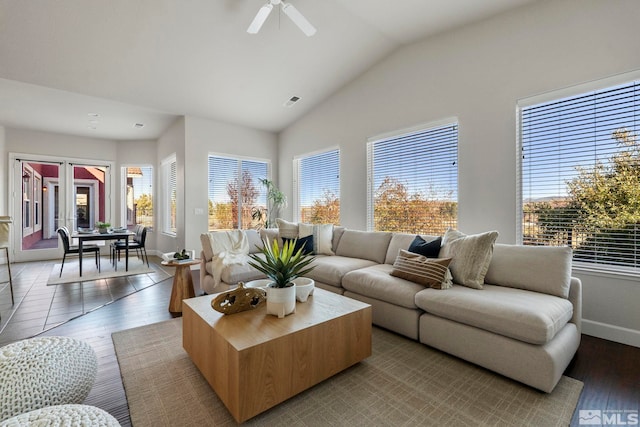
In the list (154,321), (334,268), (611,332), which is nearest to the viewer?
(611,332)

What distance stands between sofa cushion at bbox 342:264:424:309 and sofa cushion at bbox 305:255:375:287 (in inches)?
4.8

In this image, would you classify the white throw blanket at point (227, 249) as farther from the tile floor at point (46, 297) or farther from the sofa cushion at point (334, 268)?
the tile floor at point (46, 297)

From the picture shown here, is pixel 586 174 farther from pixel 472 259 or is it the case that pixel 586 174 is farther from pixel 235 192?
pixel 235 192

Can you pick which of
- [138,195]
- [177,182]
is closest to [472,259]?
[177,182]

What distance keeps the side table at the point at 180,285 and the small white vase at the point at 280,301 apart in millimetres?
1739

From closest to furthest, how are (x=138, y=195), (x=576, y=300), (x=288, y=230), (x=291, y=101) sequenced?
(x=576, y=300)
(x=288, y=230)
(x=291, y=101)
(x=138, y=195)

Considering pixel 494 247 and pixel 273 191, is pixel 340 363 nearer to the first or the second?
pixel 494 247

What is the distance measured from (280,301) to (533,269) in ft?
6.95

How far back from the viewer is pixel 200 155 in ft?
17.9

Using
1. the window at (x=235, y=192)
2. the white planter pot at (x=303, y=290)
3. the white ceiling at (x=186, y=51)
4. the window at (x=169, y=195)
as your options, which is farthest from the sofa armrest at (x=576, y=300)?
the window at (x=169, y=195)

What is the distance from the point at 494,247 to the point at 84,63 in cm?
518

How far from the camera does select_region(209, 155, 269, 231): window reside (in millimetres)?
5723

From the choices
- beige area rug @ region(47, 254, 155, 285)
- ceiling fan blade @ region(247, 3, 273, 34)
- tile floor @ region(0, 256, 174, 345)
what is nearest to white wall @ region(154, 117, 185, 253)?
beige area rug @ region(47, 254, 155, 285)

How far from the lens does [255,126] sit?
→ 6.07m
